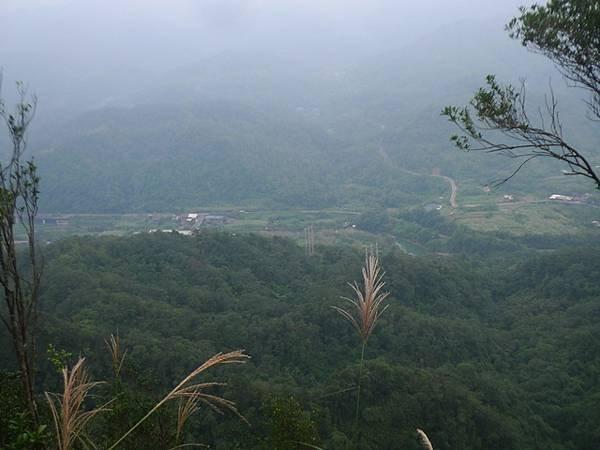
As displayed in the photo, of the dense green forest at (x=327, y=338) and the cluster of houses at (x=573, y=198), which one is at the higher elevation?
the cluster of houses at (x=573, y=198)

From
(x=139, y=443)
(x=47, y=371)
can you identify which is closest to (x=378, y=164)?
(x=47, y=371)

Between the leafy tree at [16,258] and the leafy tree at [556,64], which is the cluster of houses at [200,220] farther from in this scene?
the leafy tree at [16,258]

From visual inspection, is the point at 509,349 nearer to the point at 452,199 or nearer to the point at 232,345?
the point at 232,345

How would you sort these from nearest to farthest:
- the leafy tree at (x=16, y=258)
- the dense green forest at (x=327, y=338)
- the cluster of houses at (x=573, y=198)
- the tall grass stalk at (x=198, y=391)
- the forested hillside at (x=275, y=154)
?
1. the tall grass stalk at (x=198, y=391)
2. the leafy tree at (x=16, y=258)
3. the dense green forest at (x=327, y=338)
4. the cluster of houses at (x=573, y=198)
5. the forested hillside at (x=275, y=154)

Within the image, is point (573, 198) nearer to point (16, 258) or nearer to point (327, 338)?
point (327, 338)

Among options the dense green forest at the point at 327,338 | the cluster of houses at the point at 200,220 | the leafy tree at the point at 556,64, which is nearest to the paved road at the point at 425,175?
the dense green forest at the point at 327,338

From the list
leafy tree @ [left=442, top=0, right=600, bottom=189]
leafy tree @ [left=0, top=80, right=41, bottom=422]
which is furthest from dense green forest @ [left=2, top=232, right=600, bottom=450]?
leafy tree @ [left=442, top=0, right=600, bottom=189]

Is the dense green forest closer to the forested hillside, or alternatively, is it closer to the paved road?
the paved road

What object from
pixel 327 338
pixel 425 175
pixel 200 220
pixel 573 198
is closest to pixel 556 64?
pixel 327 338
